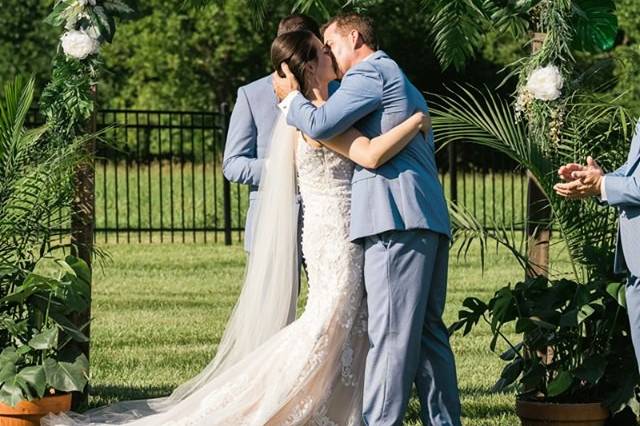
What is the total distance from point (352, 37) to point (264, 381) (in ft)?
5.35

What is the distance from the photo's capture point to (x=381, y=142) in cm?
580

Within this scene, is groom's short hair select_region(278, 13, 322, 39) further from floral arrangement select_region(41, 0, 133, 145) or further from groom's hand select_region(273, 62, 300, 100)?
floral arrangement select_region(41, 0, 133, 145)

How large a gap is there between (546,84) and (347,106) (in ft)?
4.27

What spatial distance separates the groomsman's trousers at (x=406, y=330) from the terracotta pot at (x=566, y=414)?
459 mm

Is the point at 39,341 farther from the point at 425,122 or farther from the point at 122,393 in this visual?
the point at 425,122

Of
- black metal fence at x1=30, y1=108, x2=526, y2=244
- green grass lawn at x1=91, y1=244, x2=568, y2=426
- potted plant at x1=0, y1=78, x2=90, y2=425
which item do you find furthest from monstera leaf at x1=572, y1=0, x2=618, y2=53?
black metal fence at x1=30, y1=108, x2=526, y2=244

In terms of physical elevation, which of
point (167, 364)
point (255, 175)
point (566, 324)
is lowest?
point (167, 364)

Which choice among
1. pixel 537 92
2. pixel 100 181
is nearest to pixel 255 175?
pixel 537 92

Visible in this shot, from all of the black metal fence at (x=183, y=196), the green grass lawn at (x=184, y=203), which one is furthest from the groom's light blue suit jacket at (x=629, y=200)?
the green grass lawn at (x=184, y=203)

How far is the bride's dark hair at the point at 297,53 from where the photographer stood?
19.8 feet

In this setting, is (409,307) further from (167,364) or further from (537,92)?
(167,364)

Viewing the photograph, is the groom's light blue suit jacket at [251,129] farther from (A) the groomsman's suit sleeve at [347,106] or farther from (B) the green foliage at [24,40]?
A: (B) the green foliage at [24,40]

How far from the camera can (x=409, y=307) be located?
19.1ft

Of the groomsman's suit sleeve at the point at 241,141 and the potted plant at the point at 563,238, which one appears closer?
the potted plant at the point at 563,238
